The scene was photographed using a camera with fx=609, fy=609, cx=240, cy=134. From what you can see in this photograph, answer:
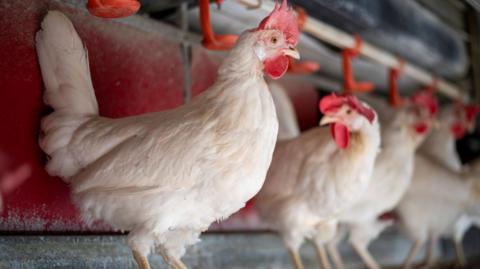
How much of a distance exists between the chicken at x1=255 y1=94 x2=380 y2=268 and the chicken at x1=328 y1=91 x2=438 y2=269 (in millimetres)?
412

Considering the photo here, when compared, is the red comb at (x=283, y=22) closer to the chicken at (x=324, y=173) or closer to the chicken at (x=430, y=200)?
the chicken at (x=324, y=173)

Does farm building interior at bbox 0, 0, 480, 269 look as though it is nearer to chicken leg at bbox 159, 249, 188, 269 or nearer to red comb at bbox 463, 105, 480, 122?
chicken leg at bbox 159, 249, 188, 269

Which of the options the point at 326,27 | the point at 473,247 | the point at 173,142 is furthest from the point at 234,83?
the point at 473,247

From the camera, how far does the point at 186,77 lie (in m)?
2.86

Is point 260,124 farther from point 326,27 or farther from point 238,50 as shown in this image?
point 326,27

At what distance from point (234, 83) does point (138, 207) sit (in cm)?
51

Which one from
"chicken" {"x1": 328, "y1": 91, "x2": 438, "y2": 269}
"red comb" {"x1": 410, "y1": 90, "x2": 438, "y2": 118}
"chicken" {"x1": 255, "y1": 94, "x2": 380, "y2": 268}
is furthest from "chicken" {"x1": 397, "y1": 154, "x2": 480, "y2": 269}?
"chicken" {"x1": 255, "y1": 94, "x2": 380, "y2": 268}

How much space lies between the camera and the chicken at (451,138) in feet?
14.1

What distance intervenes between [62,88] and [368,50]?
170cm

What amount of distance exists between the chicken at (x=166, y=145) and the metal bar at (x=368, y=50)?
0.42 meters

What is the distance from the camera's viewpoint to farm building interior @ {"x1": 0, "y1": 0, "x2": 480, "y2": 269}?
6.36ft

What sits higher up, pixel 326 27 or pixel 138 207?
pixel 326 27

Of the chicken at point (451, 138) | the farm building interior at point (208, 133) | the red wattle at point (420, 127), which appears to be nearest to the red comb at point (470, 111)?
the chicken at point (451, 138)

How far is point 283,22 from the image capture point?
2070 millimetres
